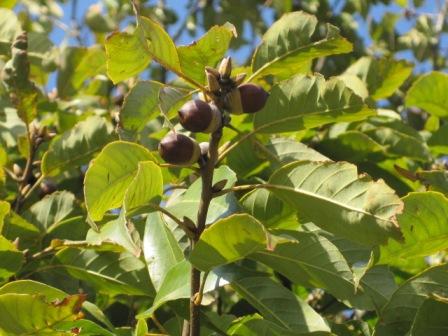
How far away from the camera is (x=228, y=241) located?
44.7 inches

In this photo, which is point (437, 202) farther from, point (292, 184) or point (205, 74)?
point (205, 74)

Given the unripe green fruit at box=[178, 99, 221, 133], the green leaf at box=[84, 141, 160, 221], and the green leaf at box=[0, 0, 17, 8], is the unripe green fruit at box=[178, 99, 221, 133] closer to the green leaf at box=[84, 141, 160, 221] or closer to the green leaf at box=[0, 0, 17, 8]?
the green leaf at box=[84, 141, 160, 221]

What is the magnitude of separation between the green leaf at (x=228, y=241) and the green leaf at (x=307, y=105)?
0.90ft

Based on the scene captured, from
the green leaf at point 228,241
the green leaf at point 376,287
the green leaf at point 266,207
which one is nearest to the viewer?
the green leaf at point 228,241

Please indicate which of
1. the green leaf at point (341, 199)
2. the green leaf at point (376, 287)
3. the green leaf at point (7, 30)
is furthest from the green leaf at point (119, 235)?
the green leaf at point (7, 30)

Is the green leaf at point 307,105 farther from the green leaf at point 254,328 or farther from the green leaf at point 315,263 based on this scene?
the green leaf at point 254,328

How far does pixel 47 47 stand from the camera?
2322mm

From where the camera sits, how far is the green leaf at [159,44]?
1.23 m

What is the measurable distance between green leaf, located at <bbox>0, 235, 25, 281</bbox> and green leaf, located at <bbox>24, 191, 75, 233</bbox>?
0.24m

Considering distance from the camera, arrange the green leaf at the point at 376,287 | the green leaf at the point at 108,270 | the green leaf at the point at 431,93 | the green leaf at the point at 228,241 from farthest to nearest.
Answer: the green leaf at the point at 431,93, the green leaf at the point at 108,270, the green leaf at the point at 376,287, the green leaf at the point at 228,241

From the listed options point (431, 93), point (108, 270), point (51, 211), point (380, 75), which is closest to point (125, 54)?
point (108, 270)

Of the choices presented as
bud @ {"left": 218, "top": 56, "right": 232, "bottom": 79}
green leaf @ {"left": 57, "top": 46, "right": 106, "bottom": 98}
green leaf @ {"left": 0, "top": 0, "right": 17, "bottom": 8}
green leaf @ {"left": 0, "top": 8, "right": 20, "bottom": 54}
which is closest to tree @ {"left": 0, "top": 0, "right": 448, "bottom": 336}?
bud @ {"left": 218, "top": 56, "right": 232, "bottom": 79}

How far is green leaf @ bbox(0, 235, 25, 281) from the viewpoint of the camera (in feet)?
4.82

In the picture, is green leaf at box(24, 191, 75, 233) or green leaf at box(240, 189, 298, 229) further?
green leaf at box(24, 191, 75, 233)
